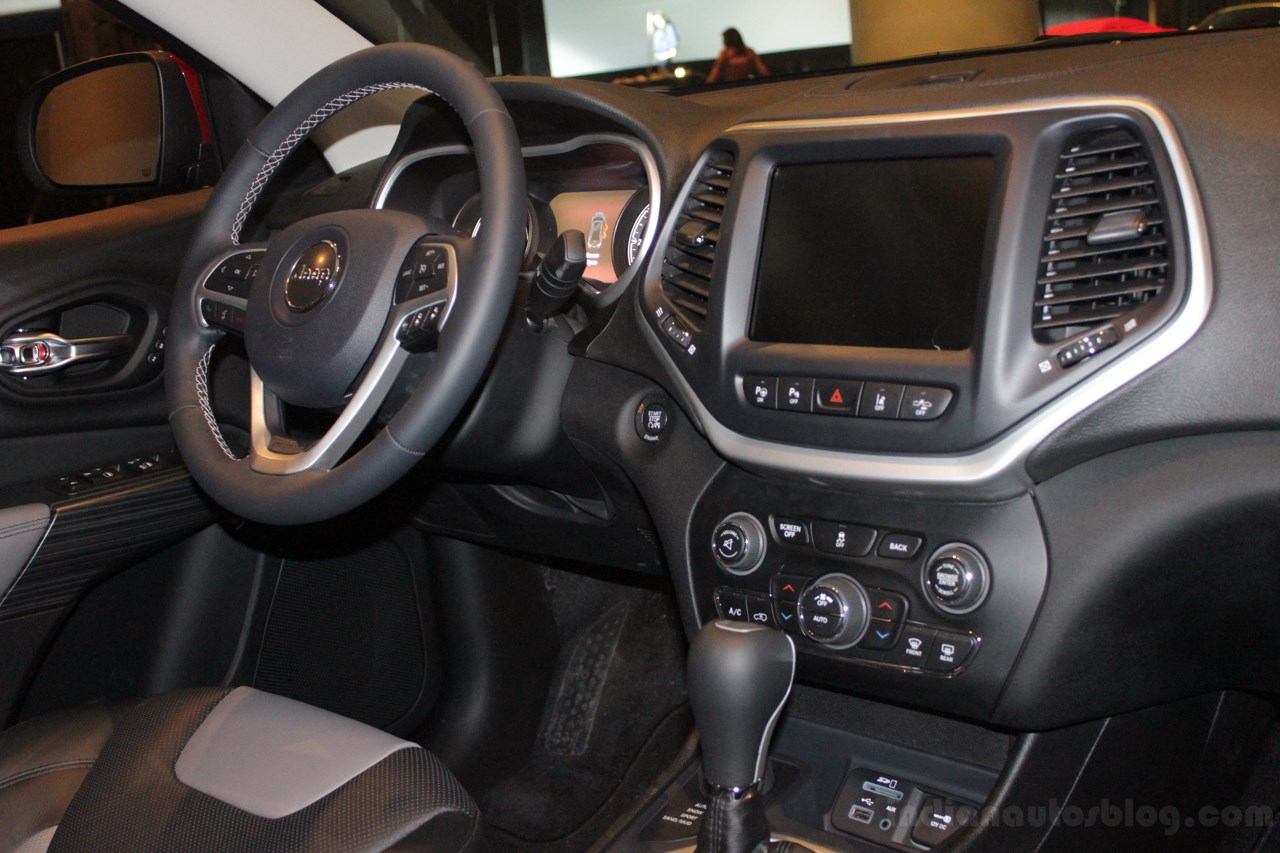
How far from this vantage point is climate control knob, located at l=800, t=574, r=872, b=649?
1.11 m

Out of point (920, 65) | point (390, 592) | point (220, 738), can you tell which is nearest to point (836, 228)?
point (920, 65)

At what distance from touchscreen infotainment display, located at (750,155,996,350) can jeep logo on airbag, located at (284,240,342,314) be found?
1.44 ft

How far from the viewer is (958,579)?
106 centimetres

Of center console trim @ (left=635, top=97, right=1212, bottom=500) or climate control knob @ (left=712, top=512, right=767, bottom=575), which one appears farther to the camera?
climate control knob @ (left=712, top=512, right=767, bottom=575)

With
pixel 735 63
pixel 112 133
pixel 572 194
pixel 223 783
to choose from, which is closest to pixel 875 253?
pixel 572 194

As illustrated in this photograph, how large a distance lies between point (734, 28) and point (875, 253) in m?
0.75

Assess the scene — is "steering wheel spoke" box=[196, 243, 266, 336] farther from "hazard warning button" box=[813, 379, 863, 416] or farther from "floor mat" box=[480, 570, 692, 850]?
"floor mat" box=[480, 570, 692, 850]

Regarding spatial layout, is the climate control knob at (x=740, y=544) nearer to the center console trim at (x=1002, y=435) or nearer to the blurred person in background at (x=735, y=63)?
the center console trim at (x=1002, y=435)

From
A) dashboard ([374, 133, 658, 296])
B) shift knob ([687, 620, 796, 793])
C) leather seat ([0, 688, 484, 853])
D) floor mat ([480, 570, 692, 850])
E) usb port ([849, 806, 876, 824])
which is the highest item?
dashboard ([374, 133, 658, 296])

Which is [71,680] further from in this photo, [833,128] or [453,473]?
[833,128]

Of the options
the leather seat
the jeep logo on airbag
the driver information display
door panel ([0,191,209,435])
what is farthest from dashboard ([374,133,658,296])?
the leather seat

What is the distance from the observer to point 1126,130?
99 centimetres

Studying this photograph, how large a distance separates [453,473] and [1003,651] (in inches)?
29.9
